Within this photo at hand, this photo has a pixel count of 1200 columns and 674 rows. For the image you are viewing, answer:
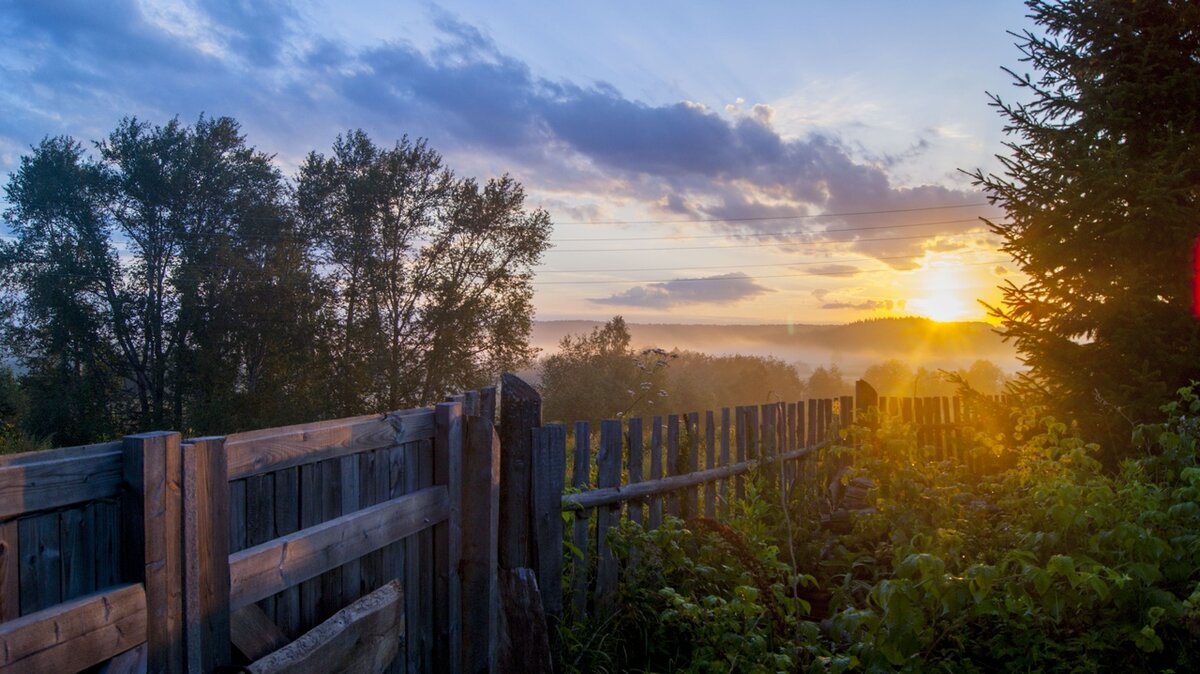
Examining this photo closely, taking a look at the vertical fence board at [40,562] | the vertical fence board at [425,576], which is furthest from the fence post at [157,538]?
the vertical fence board at [425,576]

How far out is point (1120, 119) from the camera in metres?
7.77

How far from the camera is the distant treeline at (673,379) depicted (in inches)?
1112

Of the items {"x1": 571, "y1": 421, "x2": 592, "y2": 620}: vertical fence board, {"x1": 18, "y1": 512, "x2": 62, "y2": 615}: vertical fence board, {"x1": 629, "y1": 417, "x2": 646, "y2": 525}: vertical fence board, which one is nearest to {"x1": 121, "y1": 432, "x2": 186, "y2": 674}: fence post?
{"x1": 18, "y1": 512, "x2": 62, "y2": 615}: vertical fence board

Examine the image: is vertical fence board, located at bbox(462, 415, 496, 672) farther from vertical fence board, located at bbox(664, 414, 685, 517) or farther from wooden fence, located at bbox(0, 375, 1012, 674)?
vertical fence board, located at bbox(664, 414, 685, 517)

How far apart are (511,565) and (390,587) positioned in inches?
41.2

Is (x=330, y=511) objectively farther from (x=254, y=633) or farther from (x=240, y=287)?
(x=240, y=287)

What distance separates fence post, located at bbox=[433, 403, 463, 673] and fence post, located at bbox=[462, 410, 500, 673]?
0.07 m

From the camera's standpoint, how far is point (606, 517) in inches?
215

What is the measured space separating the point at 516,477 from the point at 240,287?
24169 mm

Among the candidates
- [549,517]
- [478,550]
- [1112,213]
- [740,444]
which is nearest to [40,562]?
[478,550]

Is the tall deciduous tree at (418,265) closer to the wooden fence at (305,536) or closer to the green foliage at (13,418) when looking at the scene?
the green foliage at (13,418)

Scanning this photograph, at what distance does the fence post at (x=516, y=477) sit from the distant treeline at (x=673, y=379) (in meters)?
4.37

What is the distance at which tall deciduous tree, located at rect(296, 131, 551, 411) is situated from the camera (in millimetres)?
26625

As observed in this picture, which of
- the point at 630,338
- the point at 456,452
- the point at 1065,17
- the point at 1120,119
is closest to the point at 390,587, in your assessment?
the point at 456,452
